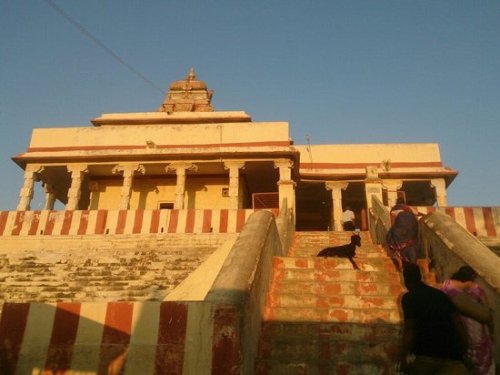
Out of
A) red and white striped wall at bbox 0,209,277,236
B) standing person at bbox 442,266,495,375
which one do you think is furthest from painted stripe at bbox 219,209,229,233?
standing person at bbox 442,266,495,375

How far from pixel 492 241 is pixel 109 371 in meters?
9.88

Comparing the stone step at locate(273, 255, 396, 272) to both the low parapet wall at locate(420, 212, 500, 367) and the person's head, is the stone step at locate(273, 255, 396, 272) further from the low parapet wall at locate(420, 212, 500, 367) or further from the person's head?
the person's head

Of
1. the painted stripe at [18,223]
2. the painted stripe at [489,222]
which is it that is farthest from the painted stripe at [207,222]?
the painted stripe at [489,222]

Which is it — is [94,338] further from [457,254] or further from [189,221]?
[189,221]

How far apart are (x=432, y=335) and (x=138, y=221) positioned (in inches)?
453

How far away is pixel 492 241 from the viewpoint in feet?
35.8

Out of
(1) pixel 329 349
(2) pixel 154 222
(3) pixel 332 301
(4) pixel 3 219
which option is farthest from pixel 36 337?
(4) pixel 3 219

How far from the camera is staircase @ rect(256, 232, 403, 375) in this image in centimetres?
468

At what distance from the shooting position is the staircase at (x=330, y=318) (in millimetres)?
4680

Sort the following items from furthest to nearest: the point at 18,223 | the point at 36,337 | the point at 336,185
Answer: the point at 336,185 → the point at 18,223 → the point at 36,337

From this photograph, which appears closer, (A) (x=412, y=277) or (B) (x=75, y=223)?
(A) (x=412, y=277)

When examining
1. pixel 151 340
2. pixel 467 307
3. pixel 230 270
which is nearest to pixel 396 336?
pixel 467 307

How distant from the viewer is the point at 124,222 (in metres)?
13.9

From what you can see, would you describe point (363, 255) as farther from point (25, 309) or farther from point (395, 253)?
point (25, 309)
